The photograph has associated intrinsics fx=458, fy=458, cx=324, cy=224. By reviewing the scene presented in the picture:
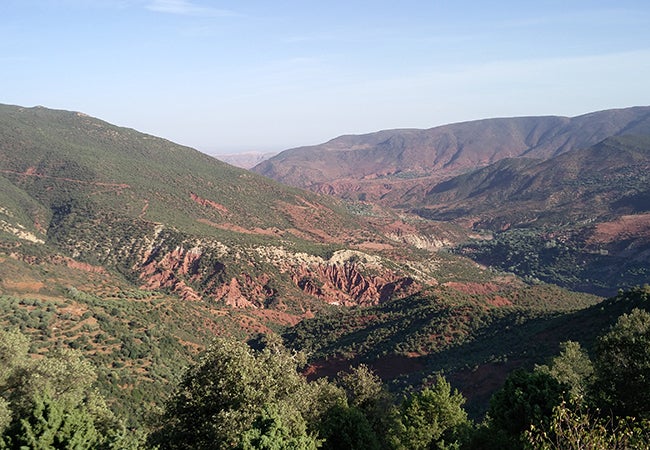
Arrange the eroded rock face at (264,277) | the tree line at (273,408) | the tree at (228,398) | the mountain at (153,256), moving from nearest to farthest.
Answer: the tree line at (273,408)
the tree at (228,398)
the mountain at (153,256)
the eroded rock face at (264,277)

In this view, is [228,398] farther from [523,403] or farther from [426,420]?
[523,403]

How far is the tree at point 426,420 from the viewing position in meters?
22.4

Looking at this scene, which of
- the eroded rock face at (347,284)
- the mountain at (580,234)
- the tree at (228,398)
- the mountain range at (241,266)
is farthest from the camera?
the mountain at (580,234)

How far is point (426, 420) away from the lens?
23.8 m

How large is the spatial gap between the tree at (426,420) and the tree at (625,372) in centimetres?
703

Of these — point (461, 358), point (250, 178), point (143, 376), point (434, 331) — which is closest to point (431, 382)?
point (461, 358)

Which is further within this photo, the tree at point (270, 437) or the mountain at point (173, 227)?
the mountain at point (173, 227)

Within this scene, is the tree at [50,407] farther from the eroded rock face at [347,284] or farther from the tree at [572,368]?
the eroded rock face at [347,284]

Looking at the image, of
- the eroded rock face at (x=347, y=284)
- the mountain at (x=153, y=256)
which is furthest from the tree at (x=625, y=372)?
the eroded rock face at (x=347, y=284)

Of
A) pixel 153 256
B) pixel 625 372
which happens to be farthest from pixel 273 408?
pixel 153 256

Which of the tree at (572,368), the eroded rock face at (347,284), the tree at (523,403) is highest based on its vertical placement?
the tree at (523,403)

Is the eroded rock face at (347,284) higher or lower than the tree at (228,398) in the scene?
lower

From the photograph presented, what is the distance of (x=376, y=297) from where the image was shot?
93625 millimetres

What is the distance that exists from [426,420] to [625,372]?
9.50 meters
